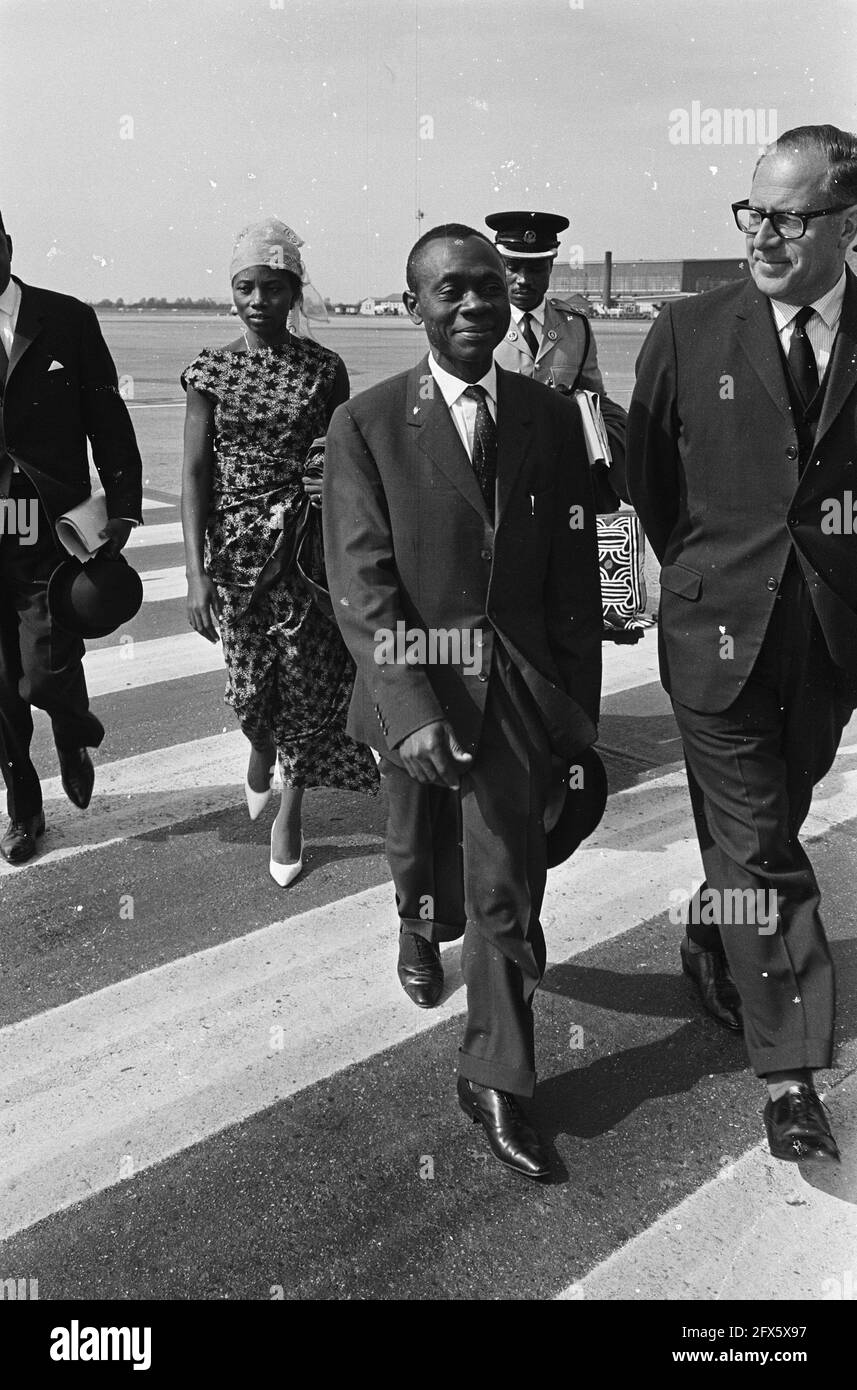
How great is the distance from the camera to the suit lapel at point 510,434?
10.4 ft

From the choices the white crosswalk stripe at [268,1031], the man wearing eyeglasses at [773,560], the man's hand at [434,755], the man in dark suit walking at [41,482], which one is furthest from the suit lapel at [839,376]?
the man in dark suit walking at [41,482]

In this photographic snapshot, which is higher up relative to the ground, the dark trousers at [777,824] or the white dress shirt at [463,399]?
the white dress shirt at [463,399]

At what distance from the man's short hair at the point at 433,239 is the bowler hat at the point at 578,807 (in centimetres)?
126

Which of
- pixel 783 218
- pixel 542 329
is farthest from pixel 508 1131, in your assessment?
pixel 542 329

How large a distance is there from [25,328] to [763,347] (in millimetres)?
2565

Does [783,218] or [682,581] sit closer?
[783,218]

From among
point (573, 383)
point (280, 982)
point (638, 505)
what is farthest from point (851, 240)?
point (280, 982)

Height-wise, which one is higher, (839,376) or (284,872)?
(839,376)

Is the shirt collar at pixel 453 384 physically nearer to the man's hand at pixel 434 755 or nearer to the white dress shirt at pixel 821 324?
the white dress shirt at pixel 821 324

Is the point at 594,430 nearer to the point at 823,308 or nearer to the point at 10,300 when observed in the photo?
the point at 823,308

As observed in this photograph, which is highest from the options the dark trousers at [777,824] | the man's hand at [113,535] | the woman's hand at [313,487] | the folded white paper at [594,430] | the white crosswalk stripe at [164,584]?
the folded white paper at [594,430]

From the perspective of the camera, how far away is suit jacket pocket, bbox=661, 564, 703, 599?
332cm

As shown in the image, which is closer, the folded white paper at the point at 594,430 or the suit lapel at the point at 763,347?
the suit lapel at the point at 763,347

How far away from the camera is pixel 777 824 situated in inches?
128
